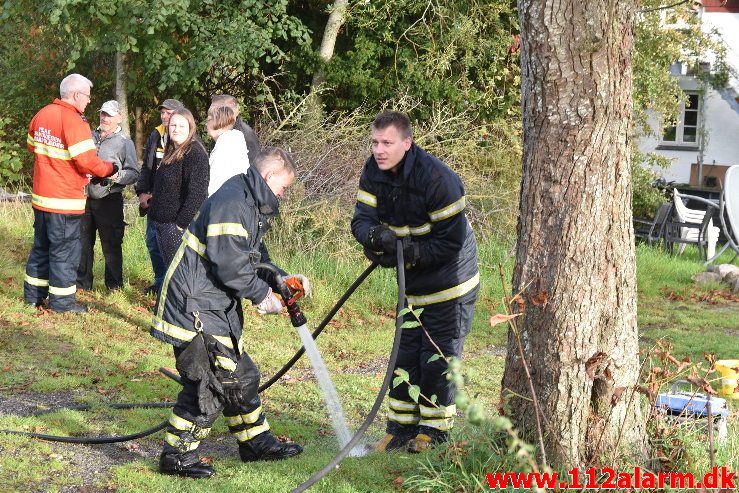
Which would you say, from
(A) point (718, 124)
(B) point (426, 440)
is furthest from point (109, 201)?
(A) point (718, 124)

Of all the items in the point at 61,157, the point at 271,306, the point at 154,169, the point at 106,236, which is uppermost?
the point at 61,157

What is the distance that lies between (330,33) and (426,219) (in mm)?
9200

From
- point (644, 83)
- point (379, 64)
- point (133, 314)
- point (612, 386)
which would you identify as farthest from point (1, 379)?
point (644, 83)

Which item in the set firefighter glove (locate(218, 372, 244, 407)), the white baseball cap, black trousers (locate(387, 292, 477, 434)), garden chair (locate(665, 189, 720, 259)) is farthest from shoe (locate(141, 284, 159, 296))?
garden chair (locate(665, 189, 720, 259))

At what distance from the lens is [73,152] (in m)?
8.53

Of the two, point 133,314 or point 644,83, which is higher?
point 644,83

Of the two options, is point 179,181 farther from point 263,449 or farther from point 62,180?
point 263,449

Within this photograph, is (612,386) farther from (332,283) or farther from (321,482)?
(332,283)

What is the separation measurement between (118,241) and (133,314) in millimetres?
920

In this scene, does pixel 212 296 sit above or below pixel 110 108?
below

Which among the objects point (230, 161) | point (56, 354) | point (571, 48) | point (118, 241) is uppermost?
point (571, 48)

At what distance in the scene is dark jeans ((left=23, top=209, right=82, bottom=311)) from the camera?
8.67 m

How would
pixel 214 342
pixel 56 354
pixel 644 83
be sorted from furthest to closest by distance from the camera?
pixel 644 83 < pixel 56 354 < pixel 214 342

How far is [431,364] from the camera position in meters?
5.68
